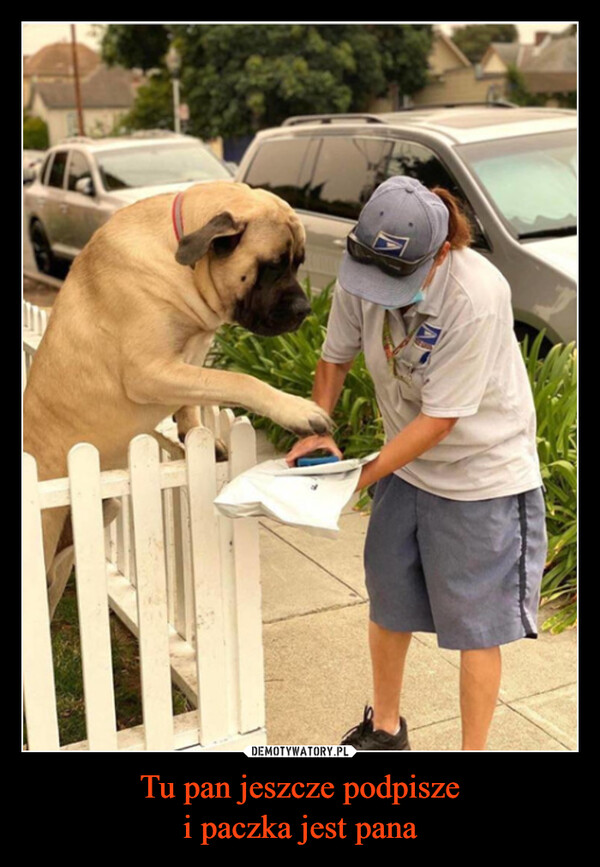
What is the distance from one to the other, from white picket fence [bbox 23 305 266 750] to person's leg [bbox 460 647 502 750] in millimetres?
674

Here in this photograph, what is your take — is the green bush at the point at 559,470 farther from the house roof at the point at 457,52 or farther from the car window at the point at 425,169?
the house roof at the point at 457,52

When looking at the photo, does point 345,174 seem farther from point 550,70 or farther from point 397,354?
point 550,70

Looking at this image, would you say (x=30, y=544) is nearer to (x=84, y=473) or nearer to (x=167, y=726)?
(x=84, y=473)

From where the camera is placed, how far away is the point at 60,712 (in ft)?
12.1

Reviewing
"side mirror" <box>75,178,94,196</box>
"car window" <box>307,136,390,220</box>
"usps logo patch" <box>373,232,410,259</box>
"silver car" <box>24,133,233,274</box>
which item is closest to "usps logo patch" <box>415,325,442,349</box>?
"usps logo patch" <box>373,232,410,259</box>

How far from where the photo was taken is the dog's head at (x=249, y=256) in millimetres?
3014

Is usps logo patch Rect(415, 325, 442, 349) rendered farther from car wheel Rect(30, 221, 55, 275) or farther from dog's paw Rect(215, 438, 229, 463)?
car wheel Rect(30, 221, 55, 275)

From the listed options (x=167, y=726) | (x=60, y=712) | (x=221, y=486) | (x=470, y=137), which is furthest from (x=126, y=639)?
(x=470, y=137)

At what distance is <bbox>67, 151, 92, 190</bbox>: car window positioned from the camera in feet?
43.4

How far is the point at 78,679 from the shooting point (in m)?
3.95

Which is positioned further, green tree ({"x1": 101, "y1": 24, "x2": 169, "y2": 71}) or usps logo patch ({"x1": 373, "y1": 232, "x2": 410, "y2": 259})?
green tree ({"x1": 101, "y1": 24, "x2": 169, "y2": 71})

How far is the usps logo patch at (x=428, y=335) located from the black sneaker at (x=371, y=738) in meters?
1.44

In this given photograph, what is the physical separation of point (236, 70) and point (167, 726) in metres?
31.9

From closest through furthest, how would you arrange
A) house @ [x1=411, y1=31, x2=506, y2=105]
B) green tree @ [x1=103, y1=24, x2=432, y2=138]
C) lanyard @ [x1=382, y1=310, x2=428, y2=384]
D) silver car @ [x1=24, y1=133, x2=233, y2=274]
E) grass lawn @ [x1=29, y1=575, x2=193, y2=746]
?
lanyard @ [x1=382, y1=310, x2=428, y2=384] → grass lawn @ [x1=29, y1=575, x2=193, y2=746] → silver car @ [x1=24, y1=133, x2=233, y2=274] → green tree @ [x1=103, y1=24, x2=432, y2=138] → house @ [x1=411, y1=31, x2=506, y2=105]
